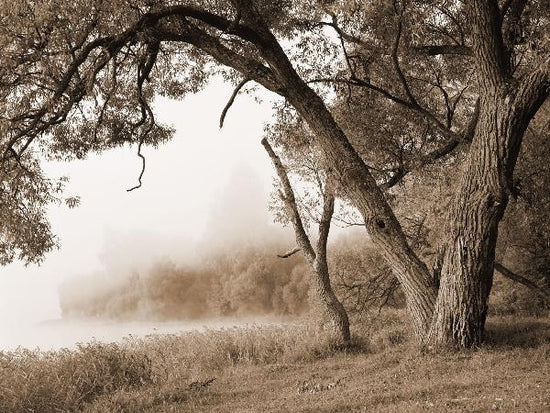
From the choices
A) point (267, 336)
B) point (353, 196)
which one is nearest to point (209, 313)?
point (267, 336)

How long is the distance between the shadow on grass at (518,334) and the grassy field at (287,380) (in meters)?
0.02

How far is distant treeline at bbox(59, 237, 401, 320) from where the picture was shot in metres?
44.8

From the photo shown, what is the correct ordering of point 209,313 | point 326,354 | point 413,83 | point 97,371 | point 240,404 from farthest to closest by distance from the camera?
point 209,313 → point 413,83 → point 326,354 → point 97,371 → point 240,404

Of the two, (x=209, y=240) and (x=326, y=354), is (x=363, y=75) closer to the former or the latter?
(x=326, y=354)

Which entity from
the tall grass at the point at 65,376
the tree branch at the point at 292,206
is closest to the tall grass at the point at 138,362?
the tall grass at the point at 65,376

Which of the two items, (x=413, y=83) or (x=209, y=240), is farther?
(x=209, y=240)

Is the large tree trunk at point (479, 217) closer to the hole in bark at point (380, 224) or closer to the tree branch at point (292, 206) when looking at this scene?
the hole in bark at point (380, 224)

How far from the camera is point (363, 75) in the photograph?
15836 millimetres

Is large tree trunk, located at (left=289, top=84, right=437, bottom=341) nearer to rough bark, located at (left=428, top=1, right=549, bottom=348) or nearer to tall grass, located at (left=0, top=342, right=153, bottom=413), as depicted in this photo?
rough bark, located at (left=428, top=1, right=549, bottom=348)

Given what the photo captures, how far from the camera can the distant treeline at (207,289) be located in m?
44.8

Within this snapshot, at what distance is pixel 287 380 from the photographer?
34.6 ft

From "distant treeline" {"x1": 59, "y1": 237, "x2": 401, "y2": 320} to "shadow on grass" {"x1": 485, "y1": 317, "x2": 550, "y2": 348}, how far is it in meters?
27.9

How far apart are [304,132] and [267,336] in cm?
582

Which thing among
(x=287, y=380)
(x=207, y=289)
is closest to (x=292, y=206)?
(x=287, y=380)
